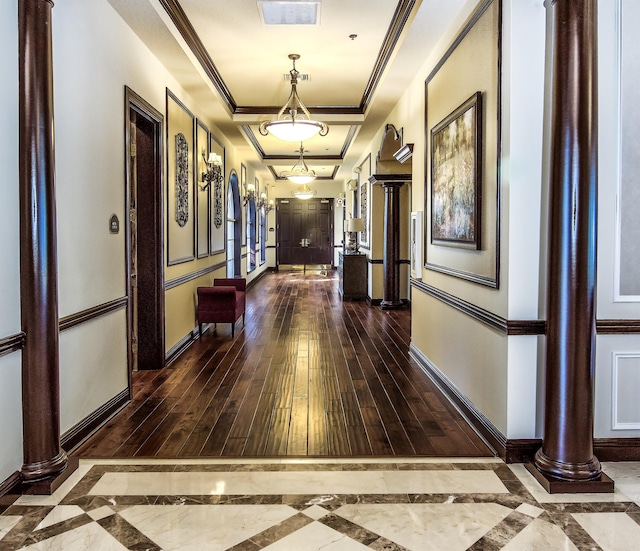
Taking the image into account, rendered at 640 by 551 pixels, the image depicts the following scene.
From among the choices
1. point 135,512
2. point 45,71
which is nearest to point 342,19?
point 45,71

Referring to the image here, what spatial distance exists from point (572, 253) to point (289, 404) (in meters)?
2.41

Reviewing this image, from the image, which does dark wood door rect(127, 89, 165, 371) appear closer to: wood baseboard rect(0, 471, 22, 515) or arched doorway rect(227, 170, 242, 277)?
wood baseboard rect(0, 471, 22, 515)

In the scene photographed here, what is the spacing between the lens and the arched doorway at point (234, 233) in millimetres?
10977

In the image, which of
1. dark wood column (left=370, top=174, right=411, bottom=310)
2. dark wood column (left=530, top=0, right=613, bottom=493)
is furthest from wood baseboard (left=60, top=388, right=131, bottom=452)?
dark wood column (left=370, top=174, right=411, bottom=310)

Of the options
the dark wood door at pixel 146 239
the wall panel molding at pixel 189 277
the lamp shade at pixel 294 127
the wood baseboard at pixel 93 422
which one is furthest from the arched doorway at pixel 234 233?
the wood baseboard at pixel 93 422

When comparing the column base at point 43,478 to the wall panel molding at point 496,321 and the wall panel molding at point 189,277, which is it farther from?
the wall panel molding at point 189,277

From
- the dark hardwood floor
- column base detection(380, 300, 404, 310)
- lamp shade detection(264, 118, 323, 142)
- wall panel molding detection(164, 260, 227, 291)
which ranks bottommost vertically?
the dark hardwood floor

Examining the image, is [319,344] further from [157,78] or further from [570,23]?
[570,23]

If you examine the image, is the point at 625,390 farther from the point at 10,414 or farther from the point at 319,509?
the point at 10,414

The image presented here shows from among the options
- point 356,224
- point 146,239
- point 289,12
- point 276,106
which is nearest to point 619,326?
point 289,12

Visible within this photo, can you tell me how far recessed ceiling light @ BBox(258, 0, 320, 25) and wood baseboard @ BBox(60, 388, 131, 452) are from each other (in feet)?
10.8

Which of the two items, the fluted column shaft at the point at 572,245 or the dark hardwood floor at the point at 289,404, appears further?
the dark hardwood floor at the point at 289,404

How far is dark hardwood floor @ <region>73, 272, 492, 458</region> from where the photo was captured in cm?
340

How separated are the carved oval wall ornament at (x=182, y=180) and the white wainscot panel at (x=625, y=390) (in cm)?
447
